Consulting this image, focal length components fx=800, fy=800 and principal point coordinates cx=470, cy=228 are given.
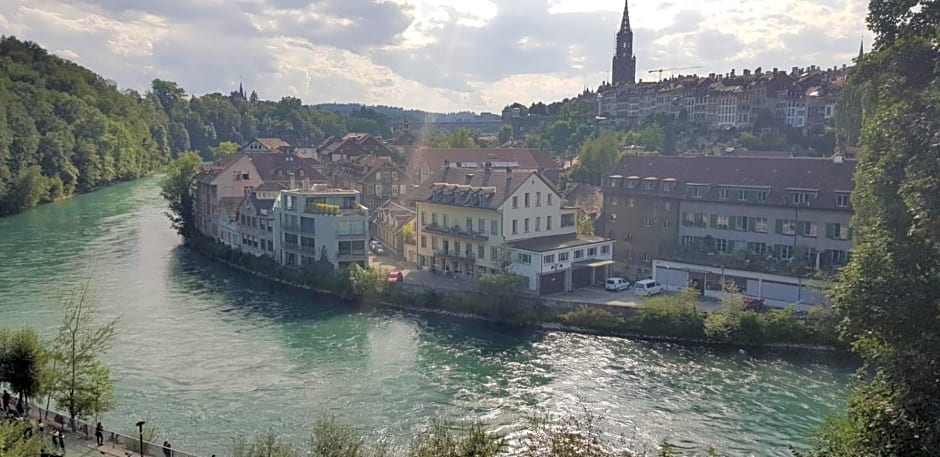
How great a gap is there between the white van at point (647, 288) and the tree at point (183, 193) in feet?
87.5

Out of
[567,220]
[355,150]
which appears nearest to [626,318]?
[567,220]

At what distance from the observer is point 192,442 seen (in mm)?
17219

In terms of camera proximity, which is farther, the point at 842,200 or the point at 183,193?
the point at 183,193

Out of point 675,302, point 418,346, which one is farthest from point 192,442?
point 675,302

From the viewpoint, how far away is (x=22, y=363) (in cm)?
1631

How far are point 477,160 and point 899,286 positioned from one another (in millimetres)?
44956

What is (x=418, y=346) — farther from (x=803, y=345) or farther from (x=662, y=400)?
(x=803, y=345)

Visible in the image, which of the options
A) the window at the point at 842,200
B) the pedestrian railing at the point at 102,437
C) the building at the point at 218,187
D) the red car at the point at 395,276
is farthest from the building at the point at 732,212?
the pedestrian railing at the point at 102,437

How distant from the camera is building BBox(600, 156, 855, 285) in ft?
95.2

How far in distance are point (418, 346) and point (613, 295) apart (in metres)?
8.35

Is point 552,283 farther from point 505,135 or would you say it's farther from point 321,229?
point 505,135

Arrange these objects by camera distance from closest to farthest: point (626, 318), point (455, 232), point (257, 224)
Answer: point (626, 318) < point (455, 232) < point (257, 224)

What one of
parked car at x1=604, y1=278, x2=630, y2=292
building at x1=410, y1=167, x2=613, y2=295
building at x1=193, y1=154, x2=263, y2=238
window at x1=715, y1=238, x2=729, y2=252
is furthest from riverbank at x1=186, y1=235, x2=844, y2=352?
building at x1=193, y1=154, x2=263, y2=238

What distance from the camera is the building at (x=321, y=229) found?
33844 millimetres
